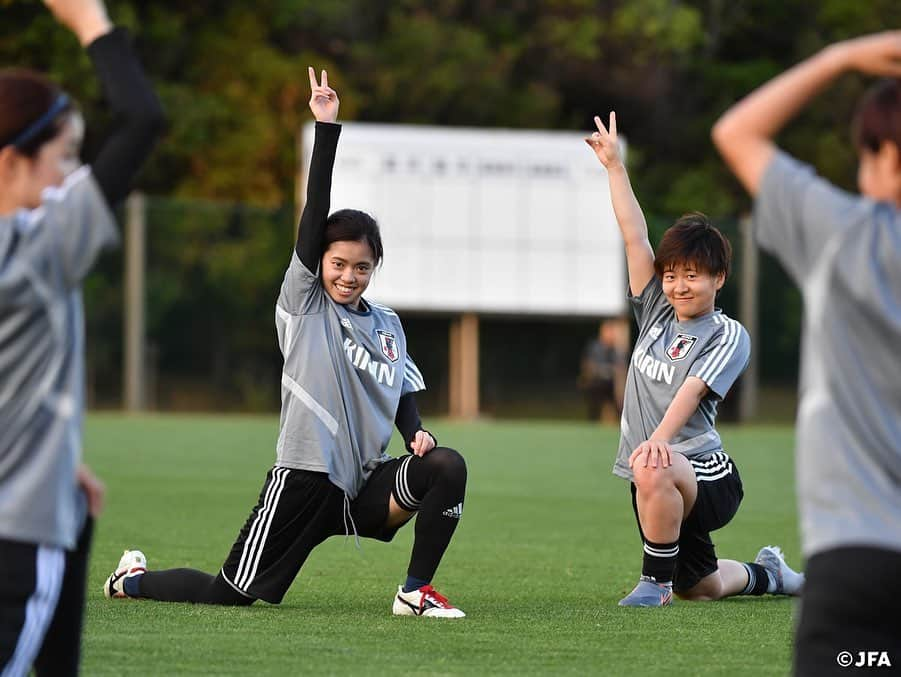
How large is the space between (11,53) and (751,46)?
16.4 m

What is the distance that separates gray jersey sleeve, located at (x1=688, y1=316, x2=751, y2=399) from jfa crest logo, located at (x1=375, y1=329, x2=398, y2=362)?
1.19 meters

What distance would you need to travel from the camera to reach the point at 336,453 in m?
5.87

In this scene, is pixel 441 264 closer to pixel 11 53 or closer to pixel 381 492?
pixel 11 53

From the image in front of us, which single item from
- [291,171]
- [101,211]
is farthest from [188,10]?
[101,211]

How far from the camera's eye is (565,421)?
2728 cm

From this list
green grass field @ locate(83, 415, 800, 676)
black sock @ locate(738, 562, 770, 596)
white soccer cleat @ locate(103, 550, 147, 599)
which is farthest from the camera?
black sock @ locate(738, 562, 770, 596)

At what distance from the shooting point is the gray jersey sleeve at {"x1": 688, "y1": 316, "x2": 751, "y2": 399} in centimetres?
629

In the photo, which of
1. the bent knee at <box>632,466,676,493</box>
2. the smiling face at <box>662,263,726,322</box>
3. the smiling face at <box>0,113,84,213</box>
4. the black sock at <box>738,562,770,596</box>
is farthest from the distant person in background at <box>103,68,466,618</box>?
the smiling face at <box>0,113,84,213</box>

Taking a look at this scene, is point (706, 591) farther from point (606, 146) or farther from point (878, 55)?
point (878, 55)

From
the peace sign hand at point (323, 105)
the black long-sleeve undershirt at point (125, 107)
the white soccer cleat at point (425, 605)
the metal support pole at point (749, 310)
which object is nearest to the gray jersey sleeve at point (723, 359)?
the white soccer cleat at point (425, 605)

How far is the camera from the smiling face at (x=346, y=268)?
5859 mm

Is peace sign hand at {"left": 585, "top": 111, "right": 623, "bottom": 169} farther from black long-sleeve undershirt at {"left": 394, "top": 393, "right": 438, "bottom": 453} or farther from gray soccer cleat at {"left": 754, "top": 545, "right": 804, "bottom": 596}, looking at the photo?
gray soccer cleat at {"left": 754, "top": 545, "right": 804, "bottom": 596}

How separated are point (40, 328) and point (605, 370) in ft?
74.0

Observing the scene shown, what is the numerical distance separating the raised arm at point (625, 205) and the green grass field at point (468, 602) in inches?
53.7
